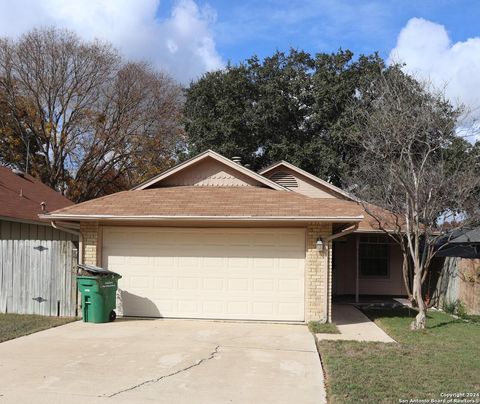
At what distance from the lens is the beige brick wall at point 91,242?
1242 cm

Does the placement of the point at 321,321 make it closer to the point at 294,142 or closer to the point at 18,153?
the point at 294,142

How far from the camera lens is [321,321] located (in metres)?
11.7

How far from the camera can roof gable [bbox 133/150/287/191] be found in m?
14.9

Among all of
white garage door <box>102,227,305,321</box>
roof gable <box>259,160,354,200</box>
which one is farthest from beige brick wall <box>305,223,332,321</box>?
roof gable <box>259,160,354,200</box>

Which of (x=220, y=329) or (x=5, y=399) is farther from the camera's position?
(x=220, y=329)

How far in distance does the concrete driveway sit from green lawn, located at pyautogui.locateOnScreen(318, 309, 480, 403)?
35 cm

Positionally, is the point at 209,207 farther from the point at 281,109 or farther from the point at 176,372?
the point at 281,109

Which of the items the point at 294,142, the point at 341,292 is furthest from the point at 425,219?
the point at 294,142

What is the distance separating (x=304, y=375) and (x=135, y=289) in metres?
6.22

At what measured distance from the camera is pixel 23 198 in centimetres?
1888

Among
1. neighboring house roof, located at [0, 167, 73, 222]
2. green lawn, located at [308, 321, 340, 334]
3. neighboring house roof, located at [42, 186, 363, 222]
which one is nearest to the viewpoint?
green lawn, located at [308, 321, 340, 334]

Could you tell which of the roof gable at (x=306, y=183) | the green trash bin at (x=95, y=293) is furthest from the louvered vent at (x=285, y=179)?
the green trash bin at (x=95, y=293)

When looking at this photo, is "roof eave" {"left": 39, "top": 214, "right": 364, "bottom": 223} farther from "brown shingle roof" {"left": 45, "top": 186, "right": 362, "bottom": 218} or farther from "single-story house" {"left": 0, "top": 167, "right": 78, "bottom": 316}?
"single-story house" {"left": 0, "top": 167, "right": 78, "bottom": 316}

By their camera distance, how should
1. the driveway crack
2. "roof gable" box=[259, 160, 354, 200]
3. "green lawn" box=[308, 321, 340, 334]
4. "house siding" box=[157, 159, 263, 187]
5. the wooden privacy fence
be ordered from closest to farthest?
the driveway crack
"green lawn" box=[308, 321, 340, 334]
the wooden privacy fence
"house siding" box=[157, 159, 263, 187]
"roof gable" box=[259, 160, 354, 200]
